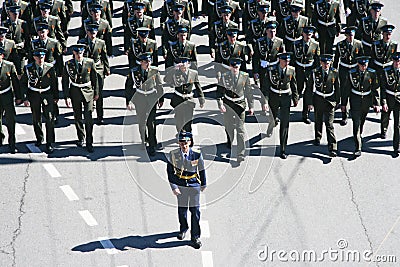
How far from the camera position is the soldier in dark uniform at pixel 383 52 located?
57.2 feet

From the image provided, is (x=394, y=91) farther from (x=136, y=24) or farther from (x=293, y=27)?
(x=136, y=24)

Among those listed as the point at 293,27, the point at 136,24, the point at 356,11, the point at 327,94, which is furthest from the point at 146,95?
the point at 356,11

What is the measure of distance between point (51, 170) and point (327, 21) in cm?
672

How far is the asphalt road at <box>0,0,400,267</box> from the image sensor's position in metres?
14.1

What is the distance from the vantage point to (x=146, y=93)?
16.6 m

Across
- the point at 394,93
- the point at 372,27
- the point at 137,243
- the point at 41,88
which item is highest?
the point at 372,27

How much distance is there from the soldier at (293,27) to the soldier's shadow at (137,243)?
552cm

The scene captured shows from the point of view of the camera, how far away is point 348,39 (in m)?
17.5

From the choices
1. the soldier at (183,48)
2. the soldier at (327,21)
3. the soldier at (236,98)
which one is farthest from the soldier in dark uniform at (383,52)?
the soldier at (183,48)

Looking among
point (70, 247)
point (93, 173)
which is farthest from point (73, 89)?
point (70, 247)

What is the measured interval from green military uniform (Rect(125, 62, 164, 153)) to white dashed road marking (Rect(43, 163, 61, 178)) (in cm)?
171

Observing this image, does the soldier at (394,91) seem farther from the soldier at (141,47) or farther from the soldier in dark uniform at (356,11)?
the soldier at (141,47)

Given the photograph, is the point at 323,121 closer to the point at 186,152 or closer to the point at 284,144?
the point at 284,144

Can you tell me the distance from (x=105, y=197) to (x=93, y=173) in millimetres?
827
